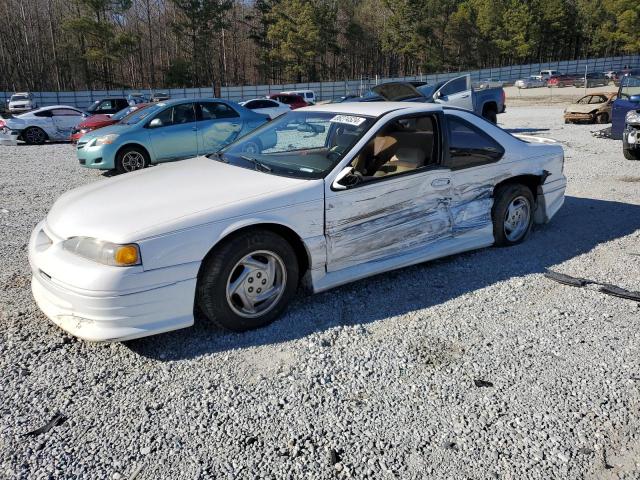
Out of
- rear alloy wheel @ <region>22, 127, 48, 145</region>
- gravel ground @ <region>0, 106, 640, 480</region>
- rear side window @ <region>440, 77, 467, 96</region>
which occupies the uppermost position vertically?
rear side window @ <region>440, 77, 467, 96</region>

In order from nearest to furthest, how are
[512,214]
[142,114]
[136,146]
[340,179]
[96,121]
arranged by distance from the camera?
[340,179], [512,214], [136,146], [142,114], [96,121]

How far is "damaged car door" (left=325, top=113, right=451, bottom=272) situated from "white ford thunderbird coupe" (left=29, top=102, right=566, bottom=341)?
10 millimetres

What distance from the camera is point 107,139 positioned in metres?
9.91

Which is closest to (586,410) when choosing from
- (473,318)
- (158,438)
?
(473,318)

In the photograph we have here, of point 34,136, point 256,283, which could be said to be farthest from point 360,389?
point 34,136

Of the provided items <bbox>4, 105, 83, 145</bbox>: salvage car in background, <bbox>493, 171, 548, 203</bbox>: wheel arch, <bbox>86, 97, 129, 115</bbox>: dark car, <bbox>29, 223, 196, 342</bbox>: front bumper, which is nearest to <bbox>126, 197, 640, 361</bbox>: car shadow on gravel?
<bbox>29, 223, 196, 342</bbox>: front bumper

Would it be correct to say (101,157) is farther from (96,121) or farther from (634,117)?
(634,117)

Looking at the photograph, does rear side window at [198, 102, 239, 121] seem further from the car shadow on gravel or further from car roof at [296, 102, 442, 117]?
the car shadow on gravel

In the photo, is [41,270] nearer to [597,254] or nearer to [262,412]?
[262,412]

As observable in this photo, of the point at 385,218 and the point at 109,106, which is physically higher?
the point at 109,106

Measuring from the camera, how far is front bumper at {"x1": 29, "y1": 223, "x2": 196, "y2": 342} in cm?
296

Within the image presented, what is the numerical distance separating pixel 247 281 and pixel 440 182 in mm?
1875

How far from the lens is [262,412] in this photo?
2.72 metres

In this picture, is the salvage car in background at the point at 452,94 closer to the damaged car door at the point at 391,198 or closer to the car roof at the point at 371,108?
the car roof at the point at 371,108
